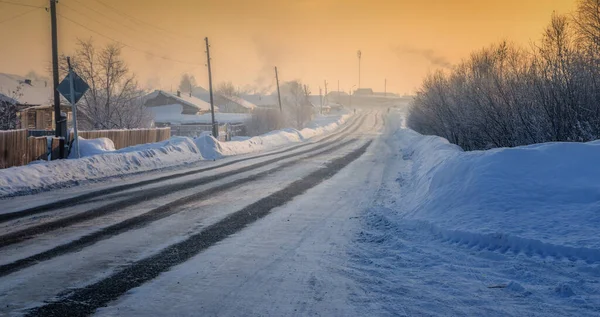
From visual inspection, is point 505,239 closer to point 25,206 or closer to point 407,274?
point 407,274

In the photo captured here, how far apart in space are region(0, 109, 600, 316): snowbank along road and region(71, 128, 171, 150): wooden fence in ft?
42.2

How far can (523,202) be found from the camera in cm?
550

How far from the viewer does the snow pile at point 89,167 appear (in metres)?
9.35

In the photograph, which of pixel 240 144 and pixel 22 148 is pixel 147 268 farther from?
pixel 240 144

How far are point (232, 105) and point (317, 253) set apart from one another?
97.6 metres

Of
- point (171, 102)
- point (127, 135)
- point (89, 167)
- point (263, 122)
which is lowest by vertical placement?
point (89, 167)

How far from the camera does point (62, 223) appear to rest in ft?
20.8

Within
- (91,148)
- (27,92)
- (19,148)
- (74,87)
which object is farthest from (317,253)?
(27,92)

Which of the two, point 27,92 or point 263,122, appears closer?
point 27,92

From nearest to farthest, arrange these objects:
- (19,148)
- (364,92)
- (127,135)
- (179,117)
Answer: (19,148)
(127,135)
(179,117)
(364,92)

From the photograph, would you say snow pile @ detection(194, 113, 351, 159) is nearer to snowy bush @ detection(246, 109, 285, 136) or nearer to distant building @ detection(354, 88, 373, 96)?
snowy bush @ detection(246, 109, 285, 136)

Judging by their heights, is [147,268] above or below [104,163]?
below

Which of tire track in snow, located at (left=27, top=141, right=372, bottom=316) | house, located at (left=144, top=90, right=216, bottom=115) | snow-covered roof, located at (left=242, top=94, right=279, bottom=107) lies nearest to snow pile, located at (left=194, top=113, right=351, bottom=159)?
tire track in snow, located at (left=27, top=141, right=372, bottom=316)

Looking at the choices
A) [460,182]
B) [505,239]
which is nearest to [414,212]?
[460,182]
